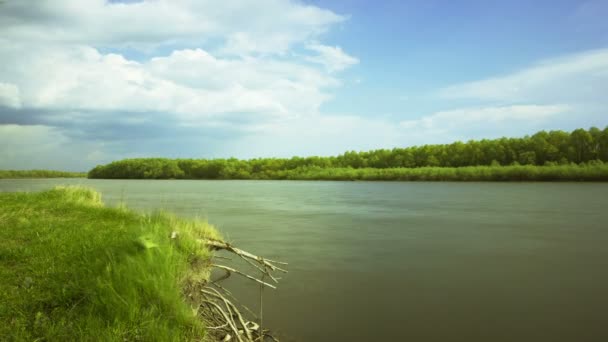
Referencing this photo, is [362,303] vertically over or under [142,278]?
under

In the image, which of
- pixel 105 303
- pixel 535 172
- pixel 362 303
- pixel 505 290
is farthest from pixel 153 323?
pixel 535 172

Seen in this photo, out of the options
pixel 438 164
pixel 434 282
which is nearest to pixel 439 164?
pixel 438 164

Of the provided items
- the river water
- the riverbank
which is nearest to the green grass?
the river water

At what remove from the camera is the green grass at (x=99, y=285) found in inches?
135

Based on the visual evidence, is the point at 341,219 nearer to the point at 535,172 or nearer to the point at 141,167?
the point at 535,172

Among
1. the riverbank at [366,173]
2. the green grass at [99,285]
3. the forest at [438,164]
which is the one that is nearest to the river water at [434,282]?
the green grass at [99,285]

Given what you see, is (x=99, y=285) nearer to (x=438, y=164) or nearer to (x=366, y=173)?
(x=366, y=173)

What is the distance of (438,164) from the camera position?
64.9 m

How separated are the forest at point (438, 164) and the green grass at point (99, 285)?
162ft

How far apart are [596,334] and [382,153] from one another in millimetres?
74653

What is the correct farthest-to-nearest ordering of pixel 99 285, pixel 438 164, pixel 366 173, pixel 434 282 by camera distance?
1. pixel 366 173
2. pixel 438 164
3. pixel 434 282
4. pixel 99 285

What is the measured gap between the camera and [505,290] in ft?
21.6

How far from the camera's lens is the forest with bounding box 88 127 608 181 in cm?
4841

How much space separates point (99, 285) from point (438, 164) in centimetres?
6523
